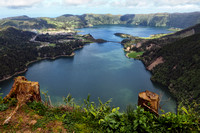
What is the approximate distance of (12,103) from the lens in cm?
1035

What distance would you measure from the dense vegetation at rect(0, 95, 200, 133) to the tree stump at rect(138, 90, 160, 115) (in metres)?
0.35

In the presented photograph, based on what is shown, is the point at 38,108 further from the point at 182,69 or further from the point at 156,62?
the point at 156,62

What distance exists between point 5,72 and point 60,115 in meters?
83.2

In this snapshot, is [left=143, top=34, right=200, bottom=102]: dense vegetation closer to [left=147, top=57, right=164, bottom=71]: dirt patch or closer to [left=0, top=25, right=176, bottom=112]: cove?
[left=147, top=57, right=164, bottom=71]: dirt patch

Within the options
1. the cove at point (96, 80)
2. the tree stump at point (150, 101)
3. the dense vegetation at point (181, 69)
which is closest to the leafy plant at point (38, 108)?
the tree stump at point (150, 101)

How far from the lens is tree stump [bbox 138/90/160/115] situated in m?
7.11

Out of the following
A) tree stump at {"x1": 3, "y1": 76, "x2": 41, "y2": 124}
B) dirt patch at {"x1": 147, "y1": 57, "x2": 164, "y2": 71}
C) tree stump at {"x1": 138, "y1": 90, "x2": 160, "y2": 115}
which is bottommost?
dirt patch at {"x1": 147, "y1": 57, "x2": 164, "y2": 71}

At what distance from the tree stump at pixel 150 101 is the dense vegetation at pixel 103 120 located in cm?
35

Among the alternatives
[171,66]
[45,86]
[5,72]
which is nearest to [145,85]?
[171,66]

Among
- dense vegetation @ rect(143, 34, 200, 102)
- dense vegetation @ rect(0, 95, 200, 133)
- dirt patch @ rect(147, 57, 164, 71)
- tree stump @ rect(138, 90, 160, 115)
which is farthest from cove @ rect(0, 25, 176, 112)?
tree stump @ rect(138, 90, 160, 115)

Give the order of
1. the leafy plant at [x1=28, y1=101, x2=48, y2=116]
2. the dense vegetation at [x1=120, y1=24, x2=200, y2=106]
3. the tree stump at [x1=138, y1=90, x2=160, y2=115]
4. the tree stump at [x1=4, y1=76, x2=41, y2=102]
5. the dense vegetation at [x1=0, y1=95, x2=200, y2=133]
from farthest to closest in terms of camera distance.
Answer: the dense vegetation at [x1=120, y1=24, x2=200, y2=106], the tree stump at [x1=4, y1=76, x2=41, y2=102], the leafy plant at [x1=28, y1=101, x2=48, y2=116], the tree stump at [x1=138, y1=90, x2=160, y2=115], the dense vegetation at [x1=0, y1=95, x2=200, y2=133]

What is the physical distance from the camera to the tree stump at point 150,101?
7109 mm

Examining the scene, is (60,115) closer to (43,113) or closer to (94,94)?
(43,113)

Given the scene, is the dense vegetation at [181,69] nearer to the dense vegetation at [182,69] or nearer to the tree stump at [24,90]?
the dense vegetation at [182,69]
